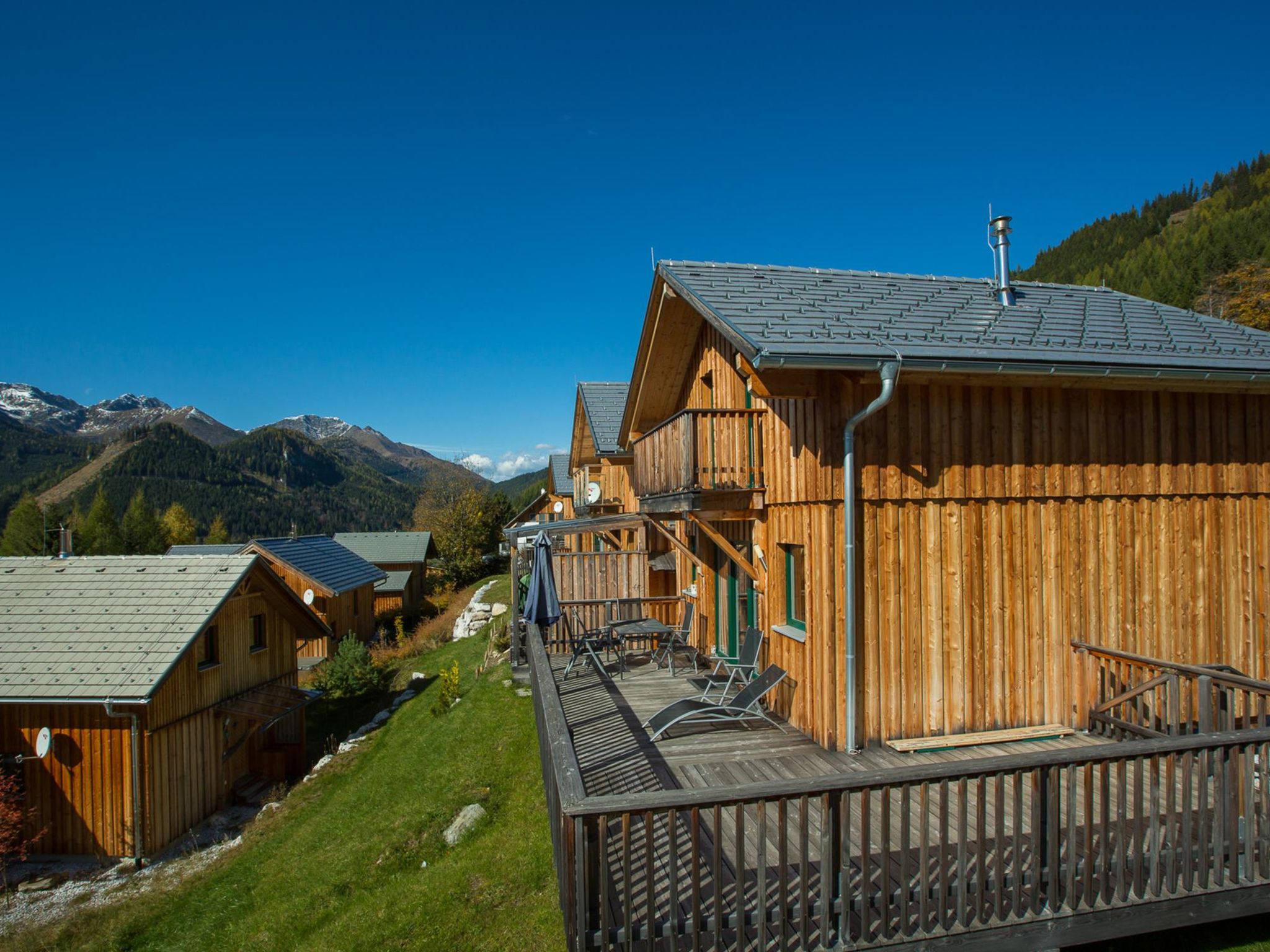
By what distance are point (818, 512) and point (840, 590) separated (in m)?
0.83

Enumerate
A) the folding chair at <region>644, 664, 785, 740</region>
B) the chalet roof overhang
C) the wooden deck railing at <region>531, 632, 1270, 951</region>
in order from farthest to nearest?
1. the folding chair at <region>644, 664, 785, 740</region>
2. the chalet roof overhang
3. the wooden deck railing at <region>531, 632, 1270, 951</region>

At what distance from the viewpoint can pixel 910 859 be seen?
466cm

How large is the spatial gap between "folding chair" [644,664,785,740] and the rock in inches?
95.2

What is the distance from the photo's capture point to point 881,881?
13.8 feet

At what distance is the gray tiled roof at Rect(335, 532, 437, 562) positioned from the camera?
44188mm

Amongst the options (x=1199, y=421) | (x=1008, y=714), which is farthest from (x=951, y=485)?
(x=1199, y=421)

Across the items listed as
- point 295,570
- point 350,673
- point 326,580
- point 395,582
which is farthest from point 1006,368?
point 395,582

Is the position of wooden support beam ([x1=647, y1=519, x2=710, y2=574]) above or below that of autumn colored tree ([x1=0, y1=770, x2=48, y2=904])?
above

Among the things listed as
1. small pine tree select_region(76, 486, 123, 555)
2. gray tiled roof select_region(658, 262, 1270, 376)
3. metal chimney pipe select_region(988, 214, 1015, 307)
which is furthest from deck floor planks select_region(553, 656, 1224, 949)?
small pine tree select_region(76, 486, 123, 555)

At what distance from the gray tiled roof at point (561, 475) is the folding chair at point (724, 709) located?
25.0 m

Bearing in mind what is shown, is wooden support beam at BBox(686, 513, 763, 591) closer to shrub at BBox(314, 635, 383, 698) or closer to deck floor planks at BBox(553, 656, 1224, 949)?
deck floor planks at BBox(553, 656, 1224, 949)

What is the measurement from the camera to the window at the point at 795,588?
846 cm

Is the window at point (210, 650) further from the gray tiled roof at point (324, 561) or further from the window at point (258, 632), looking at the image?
the gray tiled roof at point (324, 561)

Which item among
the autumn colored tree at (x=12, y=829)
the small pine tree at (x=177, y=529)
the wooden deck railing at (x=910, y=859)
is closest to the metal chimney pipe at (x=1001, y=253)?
the wooden deck railing at (x=910, y=859)
